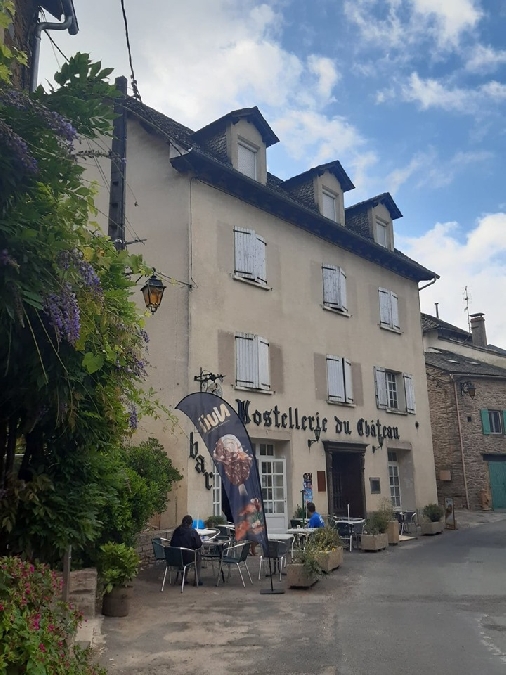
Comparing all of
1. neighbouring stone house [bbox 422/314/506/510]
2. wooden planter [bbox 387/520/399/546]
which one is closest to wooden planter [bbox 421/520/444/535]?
wooden planter [bbox 387/520/399/546]

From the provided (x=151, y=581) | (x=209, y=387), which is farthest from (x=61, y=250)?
(x=209, y=387)

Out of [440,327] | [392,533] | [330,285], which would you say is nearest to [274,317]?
[330,285]

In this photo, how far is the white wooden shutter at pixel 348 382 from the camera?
58.7ft

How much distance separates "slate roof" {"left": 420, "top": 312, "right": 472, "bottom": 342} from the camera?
3222 centimetres

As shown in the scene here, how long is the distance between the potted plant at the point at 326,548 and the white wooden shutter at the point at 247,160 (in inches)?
369

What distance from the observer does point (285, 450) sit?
15.7 m

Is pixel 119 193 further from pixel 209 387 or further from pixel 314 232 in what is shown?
pixel 314 232

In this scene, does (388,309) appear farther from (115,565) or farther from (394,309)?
(115,565)

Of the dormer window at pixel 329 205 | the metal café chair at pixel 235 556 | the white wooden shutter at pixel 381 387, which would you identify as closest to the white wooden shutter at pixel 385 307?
the white wooden shutter at pixel 381 387

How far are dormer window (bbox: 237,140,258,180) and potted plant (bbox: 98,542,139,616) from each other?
11037mm

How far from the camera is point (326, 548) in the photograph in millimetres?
11422

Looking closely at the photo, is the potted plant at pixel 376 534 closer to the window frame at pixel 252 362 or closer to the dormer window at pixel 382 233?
the window frame at pixel 252 362

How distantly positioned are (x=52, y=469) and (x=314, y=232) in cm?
1483

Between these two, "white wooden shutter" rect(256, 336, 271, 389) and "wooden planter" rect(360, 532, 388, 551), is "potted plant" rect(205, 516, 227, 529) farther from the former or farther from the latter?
"wooden planter" rect(360, 532, 388, 551)
